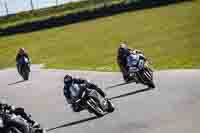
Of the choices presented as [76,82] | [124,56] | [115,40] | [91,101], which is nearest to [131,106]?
[91,101]

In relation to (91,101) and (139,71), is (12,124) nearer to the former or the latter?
(91,101)

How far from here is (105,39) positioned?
49.2 metres

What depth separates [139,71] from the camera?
69.8ft

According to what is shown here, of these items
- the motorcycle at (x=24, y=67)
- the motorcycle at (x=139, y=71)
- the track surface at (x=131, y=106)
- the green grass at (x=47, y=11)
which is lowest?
the track surface at (x=131, y=106)

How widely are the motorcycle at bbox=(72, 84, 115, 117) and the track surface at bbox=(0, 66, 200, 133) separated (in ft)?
0.96

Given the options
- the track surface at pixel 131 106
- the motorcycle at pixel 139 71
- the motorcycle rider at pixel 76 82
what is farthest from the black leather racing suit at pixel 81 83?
the motorcycle at pixel 139 71

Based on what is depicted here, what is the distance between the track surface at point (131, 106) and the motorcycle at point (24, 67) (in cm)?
459

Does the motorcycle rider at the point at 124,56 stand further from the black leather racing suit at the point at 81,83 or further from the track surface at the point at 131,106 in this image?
the black leather racing suit at the point at 81,83

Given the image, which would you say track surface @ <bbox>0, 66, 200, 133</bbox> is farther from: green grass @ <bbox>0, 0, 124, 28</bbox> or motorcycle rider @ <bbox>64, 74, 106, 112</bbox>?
green grass @ <bbox>0, 0, 124, 28</bbox>

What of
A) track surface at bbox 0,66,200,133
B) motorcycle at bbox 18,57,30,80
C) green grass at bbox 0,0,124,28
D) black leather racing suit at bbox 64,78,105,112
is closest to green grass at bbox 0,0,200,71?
motorcycle at bbox 18,57,30,80

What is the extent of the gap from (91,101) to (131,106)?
133 centimetres

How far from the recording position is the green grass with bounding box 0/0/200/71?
3362 centimetres

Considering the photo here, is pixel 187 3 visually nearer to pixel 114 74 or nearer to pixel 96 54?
pixel 96 54

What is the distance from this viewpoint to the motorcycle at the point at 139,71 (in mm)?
20906
